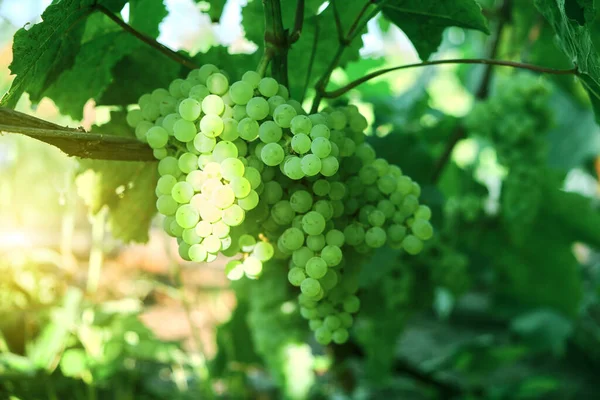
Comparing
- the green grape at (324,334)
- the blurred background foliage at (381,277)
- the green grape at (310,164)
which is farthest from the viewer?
the blurred background foliage at (381,277)

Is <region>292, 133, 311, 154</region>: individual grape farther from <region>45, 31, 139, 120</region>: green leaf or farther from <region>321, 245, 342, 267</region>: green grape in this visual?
<region>45, 31, 139, 120</region>: green leaf

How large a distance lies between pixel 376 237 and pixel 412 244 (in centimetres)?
4

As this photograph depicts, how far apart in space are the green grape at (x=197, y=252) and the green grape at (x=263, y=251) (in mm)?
62

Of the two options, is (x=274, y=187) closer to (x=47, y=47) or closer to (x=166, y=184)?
(x=166, y=184)

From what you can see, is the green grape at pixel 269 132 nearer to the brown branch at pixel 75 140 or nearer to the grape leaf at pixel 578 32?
the brown branch at pixel 75 140

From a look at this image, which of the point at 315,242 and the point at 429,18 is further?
the point at 429,18

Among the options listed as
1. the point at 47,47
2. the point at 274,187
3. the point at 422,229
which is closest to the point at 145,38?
the point at 47,47

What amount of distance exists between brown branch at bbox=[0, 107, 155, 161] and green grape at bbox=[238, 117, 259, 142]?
0.33 ft

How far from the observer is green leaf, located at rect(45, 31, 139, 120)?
1.97 feet

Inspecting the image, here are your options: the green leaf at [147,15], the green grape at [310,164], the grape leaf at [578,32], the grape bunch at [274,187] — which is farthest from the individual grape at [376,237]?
the green leaf at [147,15]

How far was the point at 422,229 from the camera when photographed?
1.69 feet

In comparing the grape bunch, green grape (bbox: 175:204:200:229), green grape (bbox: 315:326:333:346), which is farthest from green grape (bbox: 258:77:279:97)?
green grape (bbox: 315:326:333:346)

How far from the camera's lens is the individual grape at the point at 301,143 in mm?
432

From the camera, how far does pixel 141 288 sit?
2375 millimetres
